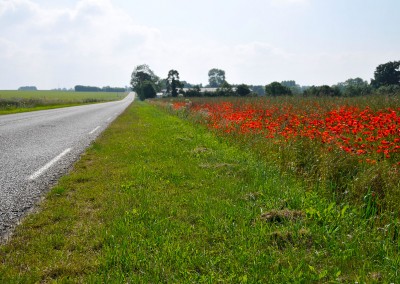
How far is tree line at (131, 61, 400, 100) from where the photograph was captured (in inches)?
805

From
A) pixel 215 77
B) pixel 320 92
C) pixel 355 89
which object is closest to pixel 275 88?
pixel 355 89

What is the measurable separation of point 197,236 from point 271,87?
50771mm

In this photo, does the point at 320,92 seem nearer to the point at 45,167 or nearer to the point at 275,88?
the point at 45,167

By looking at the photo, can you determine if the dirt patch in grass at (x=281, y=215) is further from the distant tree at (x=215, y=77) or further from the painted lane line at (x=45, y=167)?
the distant tree at (x=215, y=77)

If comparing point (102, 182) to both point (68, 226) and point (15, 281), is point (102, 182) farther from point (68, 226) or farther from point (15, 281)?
point (15, 281)

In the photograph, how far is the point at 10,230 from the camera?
321 cm

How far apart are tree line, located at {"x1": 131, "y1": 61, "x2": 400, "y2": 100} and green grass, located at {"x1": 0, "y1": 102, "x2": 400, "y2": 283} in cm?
959

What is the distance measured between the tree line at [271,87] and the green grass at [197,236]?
31.5ft

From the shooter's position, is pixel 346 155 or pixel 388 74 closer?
pixel 346 155

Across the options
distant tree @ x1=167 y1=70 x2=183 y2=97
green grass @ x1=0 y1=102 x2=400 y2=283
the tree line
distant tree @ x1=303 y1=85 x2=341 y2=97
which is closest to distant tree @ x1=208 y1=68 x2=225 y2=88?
the tree line

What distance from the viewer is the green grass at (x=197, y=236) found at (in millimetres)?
2459

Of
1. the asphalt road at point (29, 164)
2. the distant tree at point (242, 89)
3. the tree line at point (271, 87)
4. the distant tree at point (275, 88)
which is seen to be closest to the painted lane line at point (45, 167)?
the asphalt road at point (29, 164)

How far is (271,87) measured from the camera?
5138 cm

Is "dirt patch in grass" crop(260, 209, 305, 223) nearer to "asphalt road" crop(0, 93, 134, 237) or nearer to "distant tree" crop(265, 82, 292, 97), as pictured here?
"asphalt road" crop(0, 93, 134, 237)
